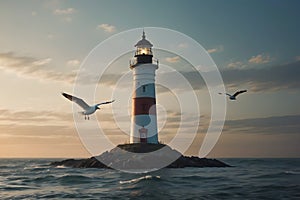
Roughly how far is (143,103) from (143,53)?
5.60 meters

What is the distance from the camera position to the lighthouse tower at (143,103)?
38.7 metres

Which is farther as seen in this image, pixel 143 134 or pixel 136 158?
pixel 143 134

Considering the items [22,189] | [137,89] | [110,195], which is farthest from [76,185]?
[137,89]

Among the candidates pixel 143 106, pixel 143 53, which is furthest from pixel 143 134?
pixel 143 53

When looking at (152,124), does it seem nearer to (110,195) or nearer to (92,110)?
(110,195)

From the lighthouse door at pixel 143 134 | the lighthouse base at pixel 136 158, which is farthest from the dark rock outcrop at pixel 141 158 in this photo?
the lighthouse door at pixel 143 134

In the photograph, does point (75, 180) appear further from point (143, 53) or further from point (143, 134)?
point (143, 53)

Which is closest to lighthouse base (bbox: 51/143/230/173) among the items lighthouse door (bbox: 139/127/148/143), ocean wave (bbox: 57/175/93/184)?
lighthouse door (bbox: 139/127/148/143)

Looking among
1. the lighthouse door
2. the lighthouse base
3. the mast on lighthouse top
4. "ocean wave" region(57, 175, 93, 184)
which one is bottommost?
"ocean wave" region(57, 175, 93, 184)

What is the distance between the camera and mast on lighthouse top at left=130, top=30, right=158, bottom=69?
40.0m

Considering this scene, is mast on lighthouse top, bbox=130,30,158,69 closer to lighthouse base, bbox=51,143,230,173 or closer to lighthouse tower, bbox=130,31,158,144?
lighthouse tower, bbox=130,31,158,144

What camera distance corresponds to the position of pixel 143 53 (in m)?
41.0

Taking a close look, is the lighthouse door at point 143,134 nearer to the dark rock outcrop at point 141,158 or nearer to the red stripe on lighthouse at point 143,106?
the dark rock outcrop at point 141,158

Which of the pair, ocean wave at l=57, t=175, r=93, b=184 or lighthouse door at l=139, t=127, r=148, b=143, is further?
lighthouse door at l=139, t=127, r=148, b=143
